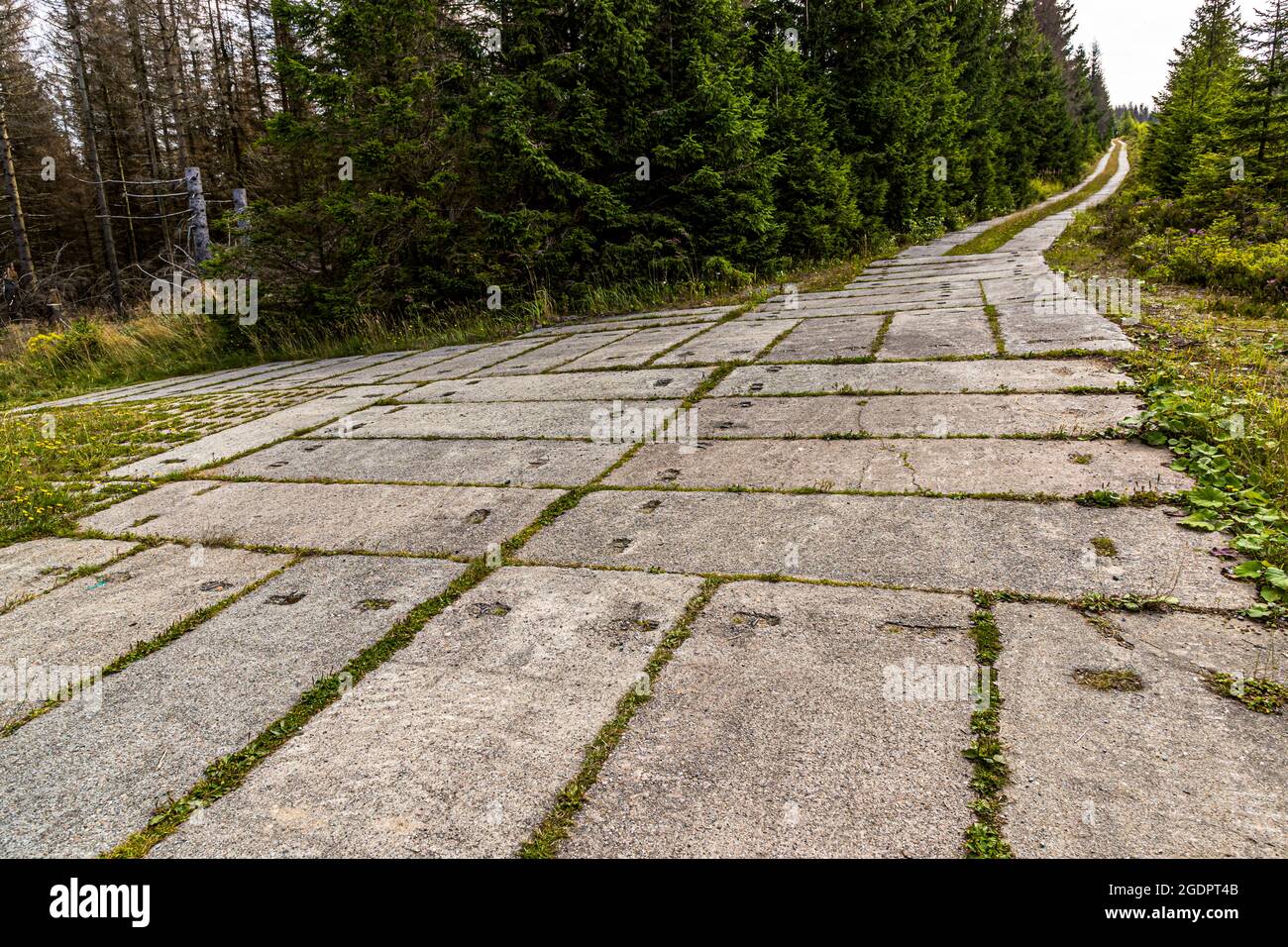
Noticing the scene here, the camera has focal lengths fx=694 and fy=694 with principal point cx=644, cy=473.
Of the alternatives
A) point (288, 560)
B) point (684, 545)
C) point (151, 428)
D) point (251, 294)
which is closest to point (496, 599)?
point (684, 545)

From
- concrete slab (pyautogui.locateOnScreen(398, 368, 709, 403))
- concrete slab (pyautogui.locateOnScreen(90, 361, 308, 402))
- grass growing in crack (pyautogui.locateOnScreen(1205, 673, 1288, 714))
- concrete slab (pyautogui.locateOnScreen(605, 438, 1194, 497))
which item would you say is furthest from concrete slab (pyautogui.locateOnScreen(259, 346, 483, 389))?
grass growing in crack (pyautogui.locateOnScreen(1205, 673, 1288, 714))

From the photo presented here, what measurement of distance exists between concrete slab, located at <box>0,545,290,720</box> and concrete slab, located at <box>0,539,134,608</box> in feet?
0.46

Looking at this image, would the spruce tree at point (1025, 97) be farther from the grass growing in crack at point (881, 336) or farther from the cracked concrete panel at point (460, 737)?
the cracked concrete panel at point (460, 737)

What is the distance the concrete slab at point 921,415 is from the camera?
3751mm

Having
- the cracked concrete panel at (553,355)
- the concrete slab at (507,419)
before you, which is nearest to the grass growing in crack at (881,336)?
the concrete slab at (507,419)

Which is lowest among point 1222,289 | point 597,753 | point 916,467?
point 597,753

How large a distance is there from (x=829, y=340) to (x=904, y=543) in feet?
13.8

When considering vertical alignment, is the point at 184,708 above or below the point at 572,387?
below

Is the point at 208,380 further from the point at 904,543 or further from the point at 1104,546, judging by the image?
the point at 1104,546

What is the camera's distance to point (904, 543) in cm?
264

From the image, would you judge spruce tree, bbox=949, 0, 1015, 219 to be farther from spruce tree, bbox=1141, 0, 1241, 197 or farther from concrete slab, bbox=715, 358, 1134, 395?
concrete slab, bbox=715, 358, 1134, 395

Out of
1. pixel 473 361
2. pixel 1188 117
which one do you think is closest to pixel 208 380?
pixel 473 361

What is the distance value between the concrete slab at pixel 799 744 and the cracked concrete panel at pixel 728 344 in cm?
421
